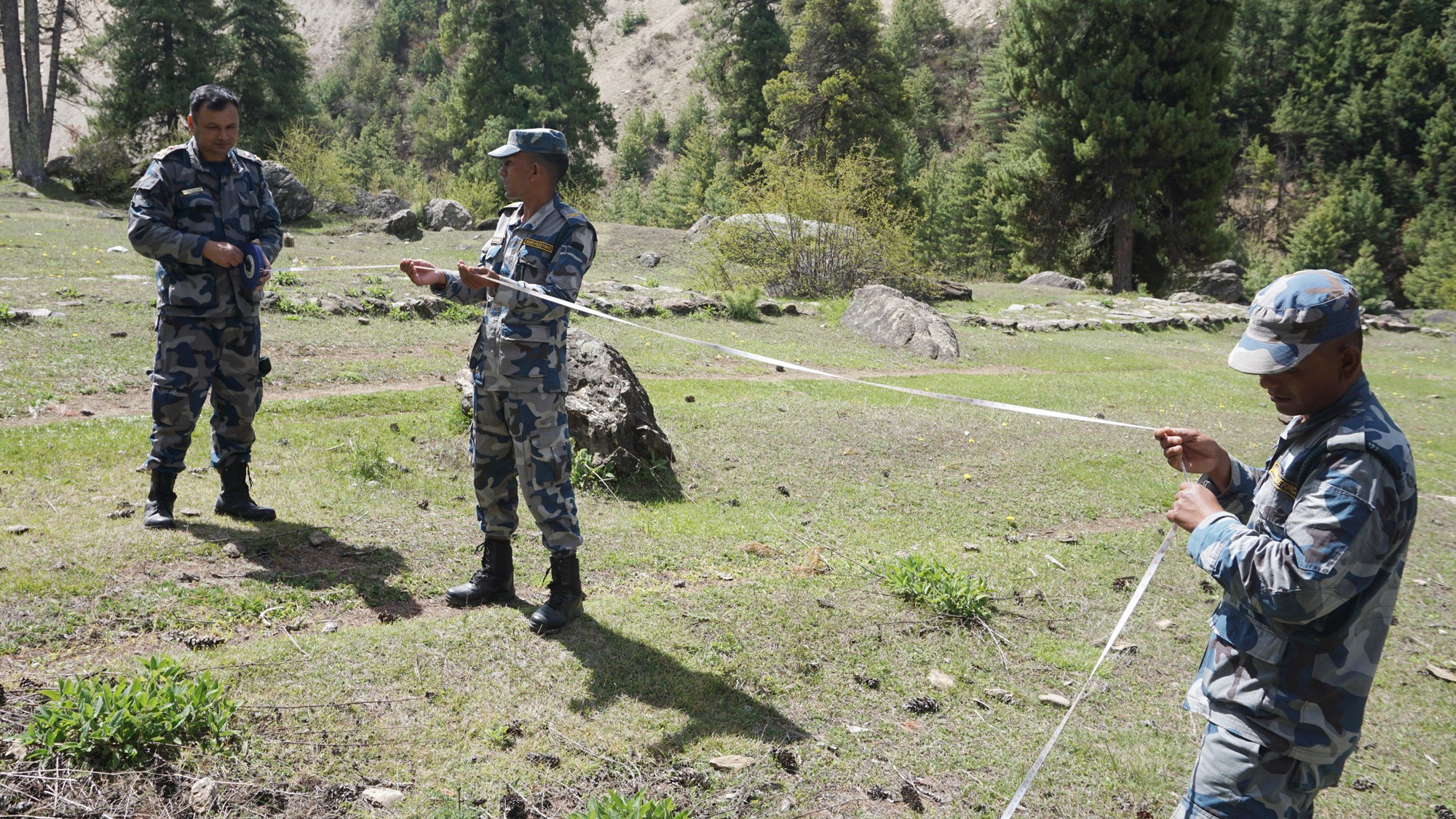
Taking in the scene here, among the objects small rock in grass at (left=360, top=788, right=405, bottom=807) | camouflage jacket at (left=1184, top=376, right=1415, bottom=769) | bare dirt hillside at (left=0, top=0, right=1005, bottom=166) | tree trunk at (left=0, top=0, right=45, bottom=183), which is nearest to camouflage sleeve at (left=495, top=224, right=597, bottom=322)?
small rock in grass at (left=360, top=788, right=405, bottom=807)

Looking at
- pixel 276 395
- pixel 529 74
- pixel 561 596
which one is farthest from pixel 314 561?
pixel 529 74

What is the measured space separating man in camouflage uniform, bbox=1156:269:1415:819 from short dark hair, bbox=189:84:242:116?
5173 mm

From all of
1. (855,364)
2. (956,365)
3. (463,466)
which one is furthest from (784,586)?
(956,365)

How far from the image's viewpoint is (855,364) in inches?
542

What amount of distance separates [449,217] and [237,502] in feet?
87.7

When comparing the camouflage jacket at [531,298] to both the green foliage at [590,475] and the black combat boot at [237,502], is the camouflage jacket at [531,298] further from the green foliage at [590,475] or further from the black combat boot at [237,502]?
the green foliage at [590,475]

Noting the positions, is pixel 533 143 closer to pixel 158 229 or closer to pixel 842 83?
pixel 158 229

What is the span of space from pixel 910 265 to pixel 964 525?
1544cm

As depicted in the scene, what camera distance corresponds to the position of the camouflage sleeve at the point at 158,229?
194 inches

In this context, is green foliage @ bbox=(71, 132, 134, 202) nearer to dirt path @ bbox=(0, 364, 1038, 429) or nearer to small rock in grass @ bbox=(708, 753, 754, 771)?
dirt path @ bbox=(0, 364, 1038, 429)

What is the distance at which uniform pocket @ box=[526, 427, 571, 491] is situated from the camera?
4262mm

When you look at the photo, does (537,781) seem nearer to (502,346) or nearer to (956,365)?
(502,346)

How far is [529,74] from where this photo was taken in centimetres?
4831

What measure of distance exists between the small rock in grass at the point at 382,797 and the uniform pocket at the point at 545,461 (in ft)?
4.89
